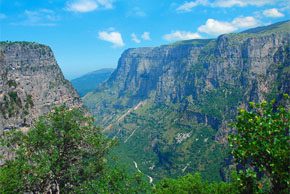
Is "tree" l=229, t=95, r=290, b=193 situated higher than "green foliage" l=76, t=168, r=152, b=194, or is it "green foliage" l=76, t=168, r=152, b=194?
"tree" l=229, t=95, r=290, b=193

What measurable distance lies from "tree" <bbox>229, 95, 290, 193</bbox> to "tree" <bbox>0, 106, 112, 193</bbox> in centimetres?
2524

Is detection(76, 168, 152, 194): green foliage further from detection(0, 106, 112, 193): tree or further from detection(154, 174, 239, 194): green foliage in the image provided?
detection(154, 174, 239, 194): green foliage

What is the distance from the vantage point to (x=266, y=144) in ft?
107

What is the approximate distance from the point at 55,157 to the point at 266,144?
28096 millimetres

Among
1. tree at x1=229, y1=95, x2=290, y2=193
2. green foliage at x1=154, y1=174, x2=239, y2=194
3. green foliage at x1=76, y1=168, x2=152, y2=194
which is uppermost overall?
tree at x1=229, y1=95, x2=290, y2=193

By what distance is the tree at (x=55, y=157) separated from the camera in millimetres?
49125

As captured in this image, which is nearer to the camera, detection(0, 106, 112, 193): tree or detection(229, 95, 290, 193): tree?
detection(229, 95, 290, 193): tree

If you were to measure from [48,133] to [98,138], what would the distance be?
8157 millimetres

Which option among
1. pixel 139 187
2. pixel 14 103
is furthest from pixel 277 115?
pixel 14 103

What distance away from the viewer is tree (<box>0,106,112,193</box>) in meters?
49.1

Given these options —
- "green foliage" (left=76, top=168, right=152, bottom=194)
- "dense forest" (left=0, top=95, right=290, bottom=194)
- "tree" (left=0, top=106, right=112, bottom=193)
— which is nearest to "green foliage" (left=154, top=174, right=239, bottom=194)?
"dense forest" (left=0, top=95, right=290, bottom=194)

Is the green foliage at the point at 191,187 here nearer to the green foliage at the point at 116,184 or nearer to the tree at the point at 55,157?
the green foliage at the point at 116,184

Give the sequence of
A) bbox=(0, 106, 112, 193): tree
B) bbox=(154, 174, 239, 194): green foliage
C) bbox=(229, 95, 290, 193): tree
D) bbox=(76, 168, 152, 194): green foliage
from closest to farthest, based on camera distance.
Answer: bbox=(229, 95, 290, 193): tree < bbox=(0, 106, 112, 193): tree < bbox=(76, 168, 152, 194): green foliage < bbox=(154, 174, 239, 194): green foliage

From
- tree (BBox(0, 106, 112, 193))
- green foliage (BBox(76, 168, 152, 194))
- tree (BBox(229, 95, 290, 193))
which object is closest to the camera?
tree (BBox(229, 95, 290, 193))
